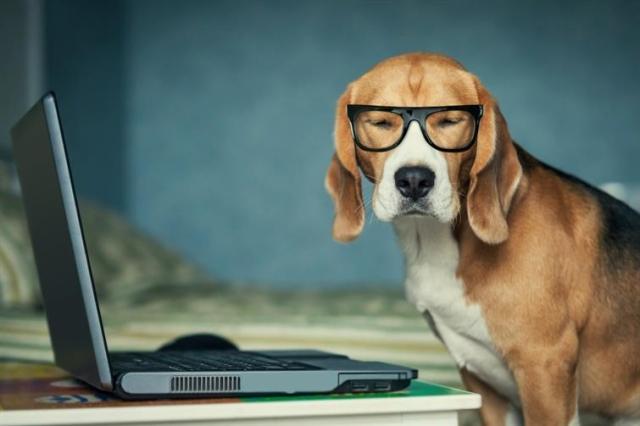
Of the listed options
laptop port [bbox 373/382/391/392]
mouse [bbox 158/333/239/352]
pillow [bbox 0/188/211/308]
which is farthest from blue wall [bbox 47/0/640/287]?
laptop port [bbox 373/382/391/392]

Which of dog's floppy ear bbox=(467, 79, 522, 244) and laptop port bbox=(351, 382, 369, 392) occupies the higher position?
dog's floppy ear bbox=(467, 79, 522, 244)

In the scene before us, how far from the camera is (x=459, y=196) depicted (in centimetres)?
165

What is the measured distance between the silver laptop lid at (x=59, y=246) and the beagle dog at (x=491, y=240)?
493 millimetres

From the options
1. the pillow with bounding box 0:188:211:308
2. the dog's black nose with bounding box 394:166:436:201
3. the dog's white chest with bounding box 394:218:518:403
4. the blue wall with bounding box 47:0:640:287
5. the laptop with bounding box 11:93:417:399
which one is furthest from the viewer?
the blue wall with bounding box 47:0:640:287

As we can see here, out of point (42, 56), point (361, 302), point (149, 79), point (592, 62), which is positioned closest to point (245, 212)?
point (149, 79)

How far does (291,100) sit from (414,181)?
3934mm

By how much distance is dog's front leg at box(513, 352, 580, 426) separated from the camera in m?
1.59

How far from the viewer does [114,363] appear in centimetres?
143

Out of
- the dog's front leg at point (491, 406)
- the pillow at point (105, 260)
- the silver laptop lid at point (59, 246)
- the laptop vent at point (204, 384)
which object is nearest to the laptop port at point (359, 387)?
the laptop vent at point (204, 384)

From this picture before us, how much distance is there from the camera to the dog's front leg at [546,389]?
1.59 meters

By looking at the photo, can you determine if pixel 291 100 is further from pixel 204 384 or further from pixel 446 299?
pixel 204 384

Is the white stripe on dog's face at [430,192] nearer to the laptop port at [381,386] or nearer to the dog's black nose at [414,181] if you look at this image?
the dog's black nose at [414,181]

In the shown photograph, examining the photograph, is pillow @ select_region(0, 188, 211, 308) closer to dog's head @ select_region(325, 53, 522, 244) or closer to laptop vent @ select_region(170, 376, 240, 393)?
dog's head @ select_region(325, 53, 522, 244)

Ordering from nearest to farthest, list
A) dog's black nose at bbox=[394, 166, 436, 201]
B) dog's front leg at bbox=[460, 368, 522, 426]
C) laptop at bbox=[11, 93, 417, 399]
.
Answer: laptop at bbox=[11, 93, 417, 399] → dog's black nose at bbox=[394, 166, 436, 201] → dog's front leg at bbox=[460, 368, 522, 426]
